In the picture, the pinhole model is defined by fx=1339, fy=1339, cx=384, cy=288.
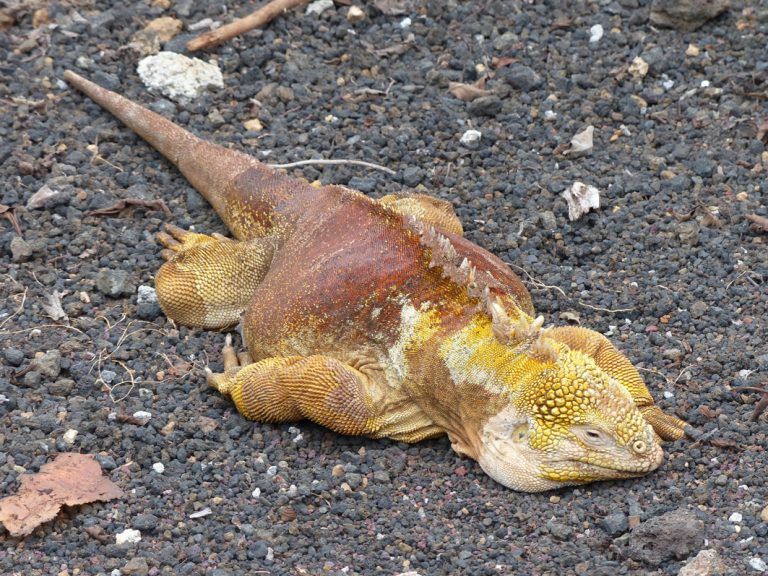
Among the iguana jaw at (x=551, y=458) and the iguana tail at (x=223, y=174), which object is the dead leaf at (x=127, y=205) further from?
the iguana jaw at (x=551, y=458)

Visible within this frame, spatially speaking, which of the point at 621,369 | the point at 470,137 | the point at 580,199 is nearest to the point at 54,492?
the point at 621,369

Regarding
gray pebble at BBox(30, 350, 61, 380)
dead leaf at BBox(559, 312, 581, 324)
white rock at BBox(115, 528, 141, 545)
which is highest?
white rock at BBox(115, 528, 141, 545)

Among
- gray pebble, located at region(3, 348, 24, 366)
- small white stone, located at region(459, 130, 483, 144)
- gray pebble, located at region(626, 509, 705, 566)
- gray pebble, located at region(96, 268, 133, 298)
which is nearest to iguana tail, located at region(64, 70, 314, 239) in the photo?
Answer: gray pebble, located at region(96, 268, 133, 298)

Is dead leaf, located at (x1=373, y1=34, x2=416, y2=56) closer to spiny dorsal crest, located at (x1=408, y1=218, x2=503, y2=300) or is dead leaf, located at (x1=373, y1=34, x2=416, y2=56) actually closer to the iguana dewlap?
the iguana dewlap

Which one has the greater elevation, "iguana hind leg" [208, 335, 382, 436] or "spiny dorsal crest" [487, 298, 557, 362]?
"spiny dorsal crest" [487, 298, 557, 362]

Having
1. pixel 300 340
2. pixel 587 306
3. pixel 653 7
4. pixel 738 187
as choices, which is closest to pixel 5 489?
pixel 300 340

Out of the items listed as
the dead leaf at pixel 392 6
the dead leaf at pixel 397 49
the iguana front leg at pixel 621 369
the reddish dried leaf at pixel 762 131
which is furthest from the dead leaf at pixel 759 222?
the dead leaf at pixel 392 6
